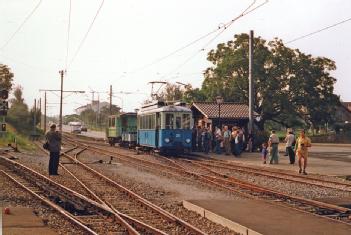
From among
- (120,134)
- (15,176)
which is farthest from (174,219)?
(120,134)

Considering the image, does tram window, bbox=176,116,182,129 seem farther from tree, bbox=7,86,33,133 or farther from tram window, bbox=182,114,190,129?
tree, bbox=7,86,33,133

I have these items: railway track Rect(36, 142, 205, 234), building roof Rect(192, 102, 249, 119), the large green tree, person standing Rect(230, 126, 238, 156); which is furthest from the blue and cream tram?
the large green tree

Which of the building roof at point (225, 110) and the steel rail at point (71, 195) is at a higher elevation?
the building roof at point (225, 110)

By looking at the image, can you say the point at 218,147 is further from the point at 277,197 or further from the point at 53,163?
the point at 277,197

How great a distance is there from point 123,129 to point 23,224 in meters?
37.7

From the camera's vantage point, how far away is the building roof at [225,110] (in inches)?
1490

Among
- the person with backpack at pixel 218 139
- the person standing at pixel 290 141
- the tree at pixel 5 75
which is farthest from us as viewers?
the tree at pixel 5 75

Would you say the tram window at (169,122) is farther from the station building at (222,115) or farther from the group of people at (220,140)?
the station building at (222,115)

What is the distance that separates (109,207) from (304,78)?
4833 centimetres

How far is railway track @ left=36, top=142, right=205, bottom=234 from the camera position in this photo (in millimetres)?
9750

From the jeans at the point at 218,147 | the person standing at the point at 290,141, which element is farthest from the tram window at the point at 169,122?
the person standing at the point at 290,141

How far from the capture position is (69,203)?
12992mm

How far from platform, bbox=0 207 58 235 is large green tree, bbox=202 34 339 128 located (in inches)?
1898

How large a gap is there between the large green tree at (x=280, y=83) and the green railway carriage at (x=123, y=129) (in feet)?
41.6
